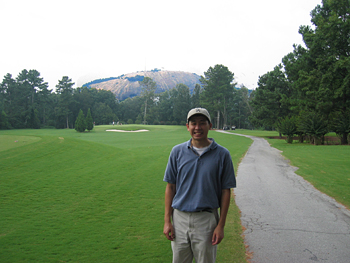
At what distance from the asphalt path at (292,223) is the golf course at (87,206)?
350 millimetres

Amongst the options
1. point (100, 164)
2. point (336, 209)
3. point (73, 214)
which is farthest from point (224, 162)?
point (100, 164)

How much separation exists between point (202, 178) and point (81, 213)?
4652 mm

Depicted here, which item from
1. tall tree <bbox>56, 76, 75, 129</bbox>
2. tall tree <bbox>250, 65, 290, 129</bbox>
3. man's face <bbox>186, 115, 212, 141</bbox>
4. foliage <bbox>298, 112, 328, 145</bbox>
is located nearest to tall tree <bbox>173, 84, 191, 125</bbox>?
tall tree <bbox>56, 76, 75, 129</bbox>

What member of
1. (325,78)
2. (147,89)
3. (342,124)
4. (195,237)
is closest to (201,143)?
(195,237)

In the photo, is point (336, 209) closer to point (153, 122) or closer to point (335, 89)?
point (335, 89)

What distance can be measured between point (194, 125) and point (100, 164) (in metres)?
11.2

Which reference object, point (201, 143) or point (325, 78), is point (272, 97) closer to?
point (325, 78)

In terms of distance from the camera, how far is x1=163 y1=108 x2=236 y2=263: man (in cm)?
276

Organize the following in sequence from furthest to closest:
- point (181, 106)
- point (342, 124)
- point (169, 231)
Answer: point (181, 106)
point (342, 124)
point (169, 231)

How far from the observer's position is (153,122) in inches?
4038

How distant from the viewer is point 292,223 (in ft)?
18.5

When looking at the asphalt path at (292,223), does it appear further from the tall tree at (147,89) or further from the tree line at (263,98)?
the tall tree at (147,89)

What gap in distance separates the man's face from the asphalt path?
237 centimetres

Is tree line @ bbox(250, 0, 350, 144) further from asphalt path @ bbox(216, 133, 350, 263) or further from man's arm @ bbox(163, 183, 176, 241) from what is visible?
man's arm @ bbox(163, 183, 176, 241)
